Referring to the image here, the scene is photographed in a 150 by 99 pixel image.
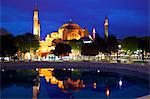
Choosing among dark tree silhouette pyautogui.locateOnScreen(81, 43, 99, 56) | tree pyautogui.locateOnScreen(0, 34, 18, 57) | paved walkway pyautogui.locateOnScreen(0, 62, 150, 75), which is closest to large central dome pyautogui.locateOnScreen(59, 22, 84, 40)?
dark tree silhouette pyautogui.locateOnScreen(81, 43, 99, 56)

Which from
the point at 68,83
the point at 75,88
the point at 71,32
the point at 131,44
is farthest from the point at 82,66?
the point at 71,32

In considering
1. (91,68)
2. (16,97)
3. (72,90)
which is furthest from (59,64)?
(16,97)

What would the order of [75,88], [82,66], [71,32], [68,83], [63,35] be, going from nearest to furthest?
1. [75,88]
2. [68,83]
3. [82,66]
4. [71,32]
5. [63,35]

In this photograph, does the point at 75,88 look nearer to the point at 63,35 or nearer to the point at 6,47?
the point at 6,47

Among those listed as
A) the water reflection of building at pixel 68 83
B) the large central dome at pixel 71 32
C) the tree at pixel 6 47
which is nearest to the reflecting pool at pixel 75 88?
the water reflection of building at pixel 68 83

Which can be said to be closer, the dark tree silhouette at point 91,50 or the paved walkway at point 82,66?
the paved walkway at point 82,66

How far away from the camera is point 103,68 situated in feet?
147

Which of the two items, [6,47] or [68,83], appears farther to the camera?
[6,47]

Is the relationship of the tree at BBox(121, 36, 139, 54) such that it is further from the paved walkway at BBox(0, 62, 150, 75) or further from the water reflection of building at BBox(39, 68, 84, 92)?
the water reflection of building at BBox(39, 68, 84, 92)

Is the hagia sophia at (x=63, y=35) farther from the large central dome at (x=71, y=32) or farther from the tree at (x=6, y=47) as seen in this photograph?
the tree at (x=6, y=47)

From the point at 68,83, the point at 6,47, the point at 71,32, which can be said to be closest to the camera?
the point at 68,83

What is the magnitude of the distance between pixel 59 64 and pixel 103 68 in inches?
357

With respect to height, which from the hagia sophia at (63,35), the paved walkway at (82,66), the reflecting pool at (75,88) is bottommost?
the reflecting pool at (75,88)

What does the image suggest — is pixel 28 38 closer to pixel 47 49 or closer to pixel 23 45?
pixel 23 45
